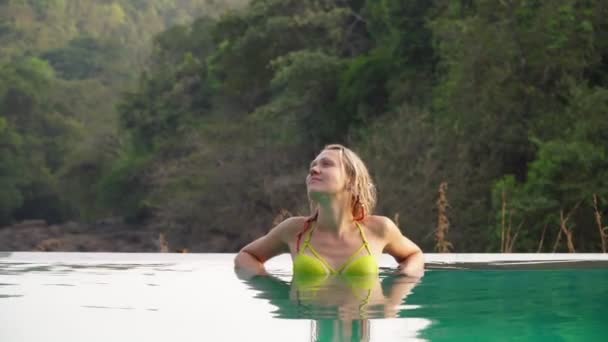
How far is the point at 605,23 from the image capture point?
26.1 metres

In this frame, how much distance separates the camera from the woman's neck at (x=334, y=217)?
4.89 meters

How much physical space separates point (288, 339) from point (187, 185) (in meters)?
37.8

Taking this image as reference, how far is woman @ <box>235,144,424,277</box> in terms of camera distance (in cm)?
477

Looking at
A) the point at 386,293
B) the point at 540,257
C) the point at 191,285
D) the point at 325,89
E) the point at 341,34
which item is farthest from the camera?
the point at 341,34

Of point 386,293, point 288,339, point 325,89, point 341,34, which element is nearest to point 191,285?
point 386,293

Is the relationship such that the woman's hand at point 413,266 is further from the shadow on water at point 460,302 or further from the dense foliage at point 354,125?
the dense foliage at point 354,125

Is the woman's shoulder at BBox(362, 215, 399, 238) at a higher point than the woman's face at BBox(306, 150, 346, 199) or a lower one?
lower

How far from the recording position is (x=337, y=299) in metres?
4.08

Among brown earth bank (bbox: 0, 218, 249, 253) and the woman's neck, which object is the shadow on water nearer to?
the woman's neck

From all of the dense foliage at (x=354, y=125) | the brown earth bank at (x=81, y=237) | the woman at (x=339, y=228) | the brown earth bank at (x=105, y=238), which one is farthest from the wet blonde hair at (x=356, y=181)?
the brown earth bank at (x=81, y=237)

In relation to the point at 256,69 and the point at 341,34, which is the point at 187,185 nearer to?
the point at 256,69

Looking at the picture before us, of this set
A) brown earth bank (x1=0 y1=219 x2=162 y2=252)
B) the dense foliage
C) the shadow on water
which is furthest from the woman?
brown earth bank (x1=0 y1=219 x2=162 y2=252)

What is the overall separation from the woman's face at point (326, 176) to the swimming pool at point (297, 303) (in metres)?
0.35

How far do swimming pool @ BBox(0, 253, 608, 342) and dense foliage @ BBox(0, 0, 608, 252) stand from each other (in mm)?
3020
